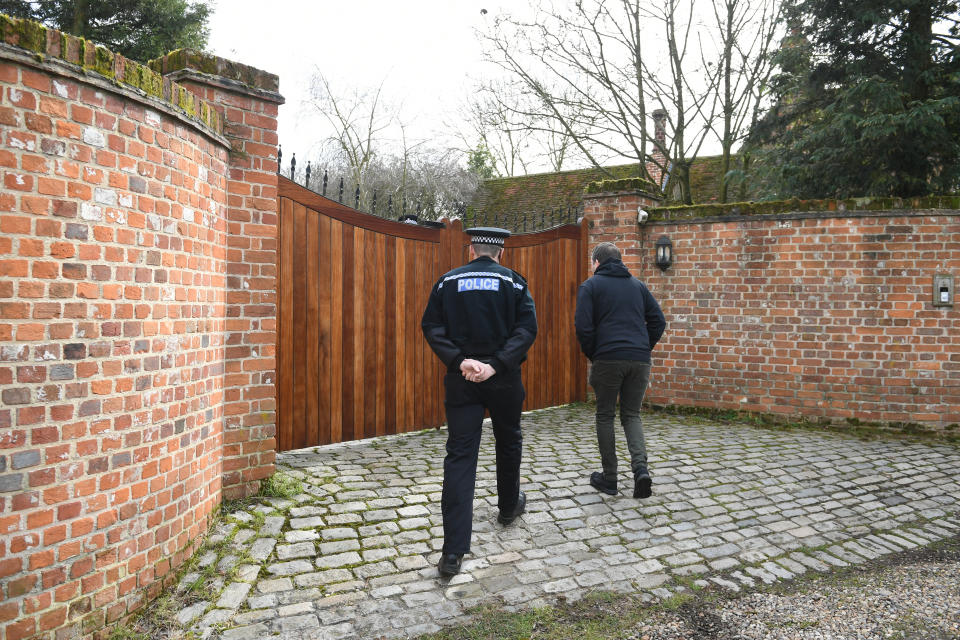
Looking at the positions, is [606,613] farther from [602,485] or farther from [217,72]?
[217,72]

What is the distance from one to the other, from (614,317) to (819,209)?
390cm

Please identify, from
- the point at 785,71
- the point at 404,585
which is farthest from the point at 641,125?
the point at 404,585

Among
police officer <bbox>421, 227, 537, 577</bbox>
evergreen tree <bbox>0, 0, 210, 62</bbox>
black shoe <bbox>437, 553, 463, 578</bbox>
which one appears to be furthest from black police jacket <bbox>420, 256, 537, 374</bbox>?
evergreen tree <bbox>0, 0, 210, 62</bbox>

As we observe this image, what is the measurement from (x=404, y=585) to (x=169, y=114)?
260 cm

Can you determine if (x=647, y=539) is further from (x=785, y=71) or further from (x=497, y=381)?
(x=785, y=71)

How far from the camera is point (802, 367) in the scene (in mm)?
7117

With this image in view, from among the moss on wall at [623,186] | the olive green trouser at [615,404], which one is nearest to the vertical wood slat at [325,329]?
the olive green trouser at [615,404]

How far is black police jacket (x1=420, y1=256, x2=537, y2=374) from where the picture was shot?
3.50 m

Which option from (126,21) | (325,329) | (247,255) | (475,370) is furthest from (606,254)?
(126,21)

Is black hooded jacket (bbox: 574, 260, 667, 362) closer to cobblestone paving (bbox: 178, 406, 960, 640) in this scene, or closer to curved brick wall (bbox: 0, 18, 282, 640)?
cobblestone paving (bbox: 178, 406, 960, 640)

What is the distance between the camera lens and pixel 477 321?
350 cm

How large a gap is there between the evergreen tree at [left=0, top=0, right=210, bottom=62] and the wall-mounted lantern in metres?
14.6

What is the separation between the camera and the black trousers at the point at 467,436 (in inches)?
130

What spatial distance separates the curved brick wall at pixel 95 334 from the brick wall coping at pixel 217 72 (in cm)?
A: 57
